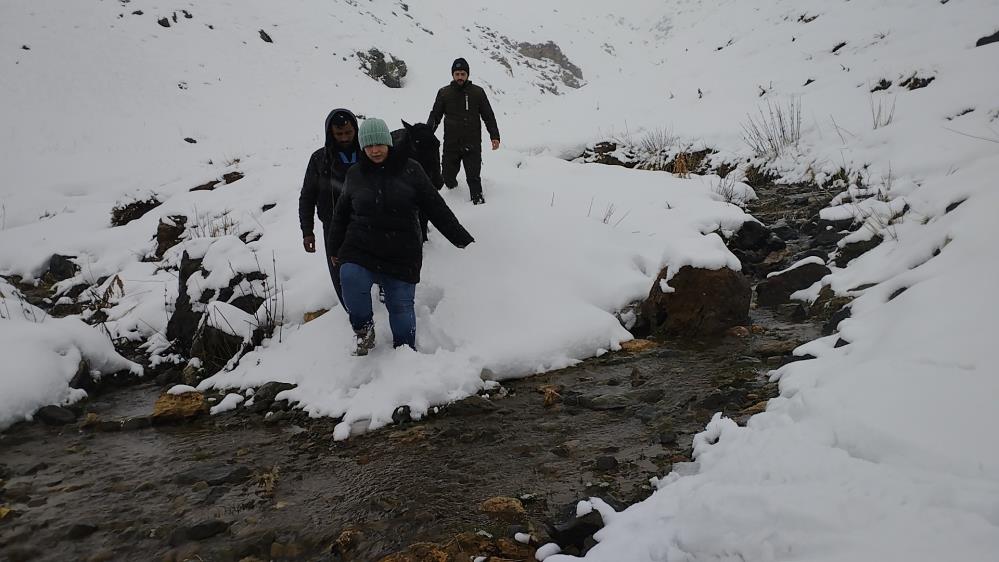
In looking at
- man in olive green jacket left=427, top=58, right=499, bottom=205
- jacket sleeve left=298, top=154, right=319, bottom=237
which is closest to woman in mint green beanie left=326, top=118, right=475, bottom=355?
jacket sleeve left=298, top=154, right=319, bottom=237

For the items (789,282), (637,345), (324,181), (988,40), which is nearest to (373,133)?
(324,181)

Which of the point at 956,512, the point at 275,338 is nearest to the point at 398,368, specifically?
the point at 275,338

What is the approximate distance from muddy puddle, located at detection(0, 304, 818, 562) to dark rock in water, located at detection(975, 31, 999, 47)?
8171 millimetres

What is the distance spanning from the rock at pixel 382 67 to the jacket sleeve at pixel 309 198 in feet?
66.1

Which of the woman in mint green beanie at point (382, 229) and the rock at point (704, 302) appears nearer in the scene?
the woman in mint green beanie at point (382, 229)

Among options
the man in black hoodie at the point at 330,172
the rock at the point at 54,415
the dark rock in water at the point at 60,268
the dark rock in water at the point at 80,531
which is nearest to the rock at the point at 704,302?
the man in black hoodie at the point at 330,172

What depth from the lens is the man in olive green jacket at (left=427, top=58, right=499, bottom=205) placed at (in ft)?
17.7

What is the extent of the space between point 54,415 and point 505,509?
136 inches

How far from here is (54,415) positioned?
3.60 meters

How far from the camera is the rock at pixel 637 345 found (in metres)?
4.03

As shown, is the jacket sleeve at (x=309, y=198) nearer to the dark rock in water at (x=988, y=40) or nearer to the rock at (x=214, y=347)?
the rock at (x=214, y=347)

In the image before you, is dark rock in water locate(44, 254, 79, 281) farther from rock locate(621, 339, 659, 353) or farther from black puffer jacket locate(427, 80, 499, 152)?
rock locate(621, 339, 659, 353)

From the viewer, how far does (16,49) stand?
52.6ft

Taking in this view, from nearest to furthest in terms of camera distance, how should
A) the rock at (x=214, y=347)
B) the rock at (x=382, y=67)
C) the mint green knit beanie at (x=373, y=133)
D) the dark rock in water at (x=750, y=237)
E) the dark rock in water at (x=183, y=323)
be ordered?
the mint green knit beanie at (x=373, y=133), the rock at (x=214, y=347), the dark rock in water at (x=183, y=323), the dark rock in water at (x=750, y=237), the rock at (x=382, y=67)
